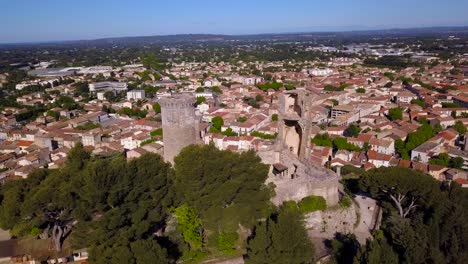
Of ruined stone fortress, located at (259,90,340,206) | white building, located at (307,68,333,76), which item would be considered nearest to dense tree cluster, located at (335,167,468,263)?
ruined stone fortress, located at (259,90,340,206)

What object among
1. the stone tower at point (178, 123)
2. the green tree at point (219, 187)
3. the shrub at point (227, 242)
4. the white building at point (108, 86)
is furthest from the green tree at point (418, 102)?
the white building at point (108, 86)

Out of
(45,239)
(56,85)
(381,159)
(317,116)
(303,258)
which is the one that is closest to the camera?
(303,258)

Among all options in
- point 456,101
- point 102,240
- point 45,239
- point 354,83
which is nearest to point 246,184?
point 102,240

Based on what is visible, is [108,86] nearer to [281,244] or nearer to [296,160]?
[296,160]

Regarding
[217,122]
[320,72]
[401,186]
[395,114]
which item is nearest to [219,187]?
[401,186]

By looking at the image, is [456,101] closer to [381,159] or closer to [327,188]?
[381,159]

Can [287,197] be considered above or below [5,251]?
above

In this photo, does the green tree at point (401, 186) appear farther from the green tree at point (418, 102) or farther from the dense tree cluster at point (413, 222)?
the green tree at point (418, 102)
